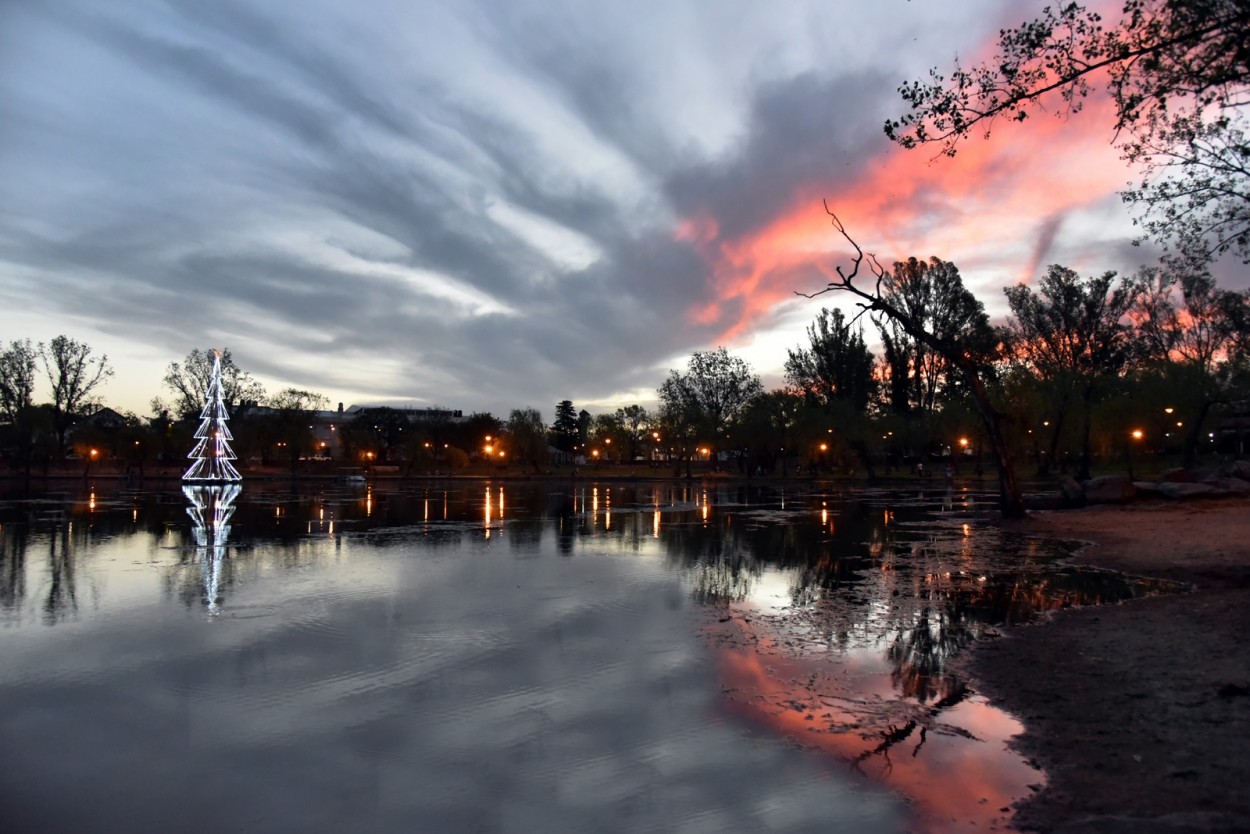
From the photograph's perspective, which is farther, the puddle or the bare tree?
the bare tree

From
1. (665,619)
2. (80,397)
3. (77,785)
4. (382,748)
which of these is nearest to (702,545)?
(665,619)

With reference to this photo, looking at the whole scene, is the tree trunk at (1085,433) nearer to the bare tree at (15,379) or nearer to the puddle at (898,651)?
the puddle at (898,651)

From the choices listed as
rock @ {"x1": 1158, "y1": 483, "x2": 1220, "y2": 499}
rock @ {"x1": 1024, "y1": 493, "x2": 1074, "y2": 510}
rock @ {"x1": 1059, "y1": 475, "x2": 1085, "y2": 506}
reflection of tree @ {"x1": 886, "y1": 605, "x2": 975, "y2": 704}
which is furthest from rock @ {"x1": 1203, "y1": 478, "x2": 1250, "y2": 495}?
reflection of tree @ {"x1": 886, "y1": 605, "x2": 975, "y2": 704}

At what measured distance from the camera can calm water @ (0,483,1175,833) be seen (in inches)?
202

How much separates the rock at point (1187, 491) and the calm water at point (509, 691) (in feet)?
44.7

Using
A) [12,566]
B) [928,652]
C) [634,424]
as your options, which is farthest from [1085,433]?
[634,424]

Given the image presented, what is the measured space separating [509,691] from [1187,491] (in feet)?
90.5

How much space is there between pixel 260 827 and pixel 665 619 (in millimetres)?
6605

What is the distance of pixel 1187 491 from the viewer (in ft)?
87.4

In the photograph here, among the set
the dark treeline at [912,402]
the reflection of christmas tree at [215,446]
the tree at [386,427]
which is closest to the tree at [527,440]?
the dark treeline at [912,402]

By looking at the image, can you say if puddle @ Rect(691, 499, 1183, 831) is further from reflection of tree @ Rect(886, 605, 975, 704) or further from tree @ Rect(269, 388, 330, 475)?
tree @ Rect(269, 388, 330, 475)

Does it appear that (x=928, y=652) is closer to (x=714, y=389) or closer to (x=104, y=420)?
(x=714, y=389)

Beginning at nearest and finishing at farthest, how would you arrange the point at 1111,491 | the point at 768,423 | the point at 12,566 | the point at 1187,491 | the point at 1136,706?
the point at 1136,706 → the point at 12,566 → the point at 1187,491 → the point at 1111,491 → the point at 768,423

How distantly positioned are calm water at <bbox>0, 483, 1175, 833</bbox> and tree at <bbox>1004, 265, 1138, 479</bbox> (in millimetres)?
48646
